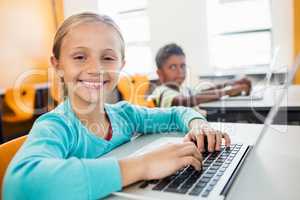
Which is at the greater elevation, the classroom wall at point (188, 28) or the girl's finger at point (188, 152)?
the classroom wall at point (188, 28)

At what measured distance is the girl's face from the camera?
0.90 meters

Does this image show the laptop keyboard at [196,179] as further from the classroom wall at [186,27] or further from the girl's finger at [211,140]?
the classroom wall at [186,27]

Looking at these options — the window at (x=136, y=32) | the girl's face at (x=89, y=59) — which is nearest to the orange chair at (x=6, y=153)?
the girl's face at (x=89, y=59)

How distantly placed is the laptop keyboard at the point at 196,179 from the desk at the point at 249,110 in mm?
1050

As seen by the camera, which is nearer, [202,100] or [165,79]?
[202,100]

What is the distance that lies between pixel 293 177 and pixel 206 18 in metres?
3.43

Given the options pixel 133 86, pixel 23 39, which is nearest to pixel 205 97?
pixel 133 86

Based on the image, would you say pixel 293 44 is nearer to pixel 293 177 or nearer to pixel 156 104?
pixel 156 104

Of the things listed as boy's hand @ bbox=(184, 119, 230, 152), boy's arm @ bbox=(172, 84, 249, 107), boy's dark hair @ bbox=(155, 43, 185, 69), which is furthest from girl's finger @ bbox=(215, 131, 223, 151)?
boy's dark hair @ bbox=(155, 43, 185, 69)

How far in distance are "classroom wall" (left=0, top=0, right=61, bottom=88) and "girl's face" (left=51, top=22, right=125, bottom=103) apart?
9.73 feet

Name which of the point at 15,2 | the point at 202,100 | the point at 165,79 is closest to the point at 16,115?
the point at 15,2

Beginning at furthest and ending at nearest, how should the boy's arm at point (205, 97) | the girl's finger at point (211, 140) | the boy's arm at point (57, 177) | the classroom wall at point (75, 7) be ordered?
the boy's arm at point (205, 97), the classroom wall at point (75, 7), the girl's finger at point (211, 140), the boy's arm at point (57, 177)

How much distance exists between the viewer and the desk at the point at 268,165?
618 millimetres

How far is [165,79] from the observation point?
2.28 m
